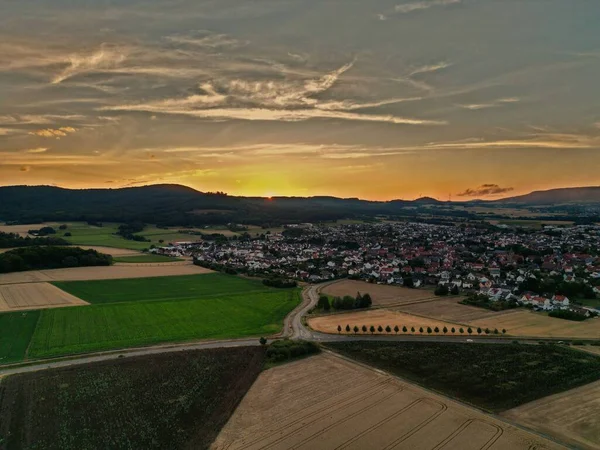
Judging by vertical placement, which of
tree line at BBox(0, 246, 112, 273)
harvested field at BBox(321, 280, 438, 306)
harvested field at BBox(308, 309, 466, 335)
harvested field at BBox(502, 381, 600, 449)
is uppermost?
tree line at BBox(0, 246, 112, 273)

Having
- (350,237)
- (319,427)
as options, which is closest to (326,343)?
(319,427)

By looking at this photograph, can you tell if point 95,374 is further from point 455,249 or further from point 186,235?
point 186,235

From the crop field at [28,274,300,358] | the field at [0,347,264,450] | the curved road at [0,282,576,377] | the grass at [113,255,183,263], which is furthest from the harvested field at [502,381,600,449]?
the grass at [113,255,183,263]

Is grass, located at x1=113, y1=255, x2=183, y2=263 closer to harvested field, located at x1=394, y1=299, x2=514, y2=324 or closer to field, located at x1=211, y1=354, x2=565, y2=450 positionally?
harvested field, located at x1=394, y1=299, x2=514, y2=324

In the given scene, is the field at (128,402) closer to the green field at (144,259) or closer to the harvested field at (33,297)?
the harvested field at (33,297)

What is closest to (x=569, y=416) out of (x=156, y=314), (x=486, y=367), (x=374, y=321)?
(x=486, y=367)

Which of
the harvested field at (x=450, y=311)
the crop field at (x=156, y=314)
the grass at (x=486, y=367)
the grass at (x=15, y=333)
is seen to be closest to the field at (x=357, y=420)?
the grass at (x=486, y=367)

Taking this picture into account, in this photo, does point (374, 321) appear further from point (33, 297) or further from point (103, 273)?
point (103, 273)
